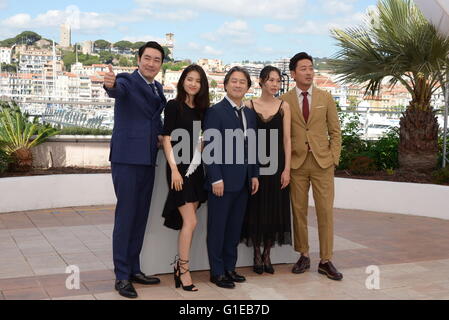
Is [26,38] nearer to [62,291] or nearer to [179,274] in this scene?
[62,291]

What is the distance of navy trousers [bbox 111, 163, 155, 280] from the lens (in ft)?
12.6

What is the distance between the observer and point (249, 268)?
15.2 feet

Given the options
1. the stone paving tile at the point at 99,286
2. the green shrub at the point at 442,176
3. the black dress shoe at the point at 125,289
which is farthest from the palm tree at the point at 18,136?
the green shrub at the point at 442,176

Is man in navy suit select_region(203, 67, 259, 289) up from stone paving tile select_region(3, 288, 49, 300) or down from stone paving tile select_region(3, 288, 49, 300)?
up

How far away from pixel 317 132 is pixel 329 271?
3.56 feet

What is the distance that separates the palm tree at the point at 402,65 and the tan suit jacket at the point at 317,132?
3692 mm

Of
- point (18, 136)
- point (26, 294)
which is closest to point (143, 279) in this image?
point (26, 294)

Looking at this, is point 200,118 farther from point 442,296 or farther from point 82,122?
point 82,122

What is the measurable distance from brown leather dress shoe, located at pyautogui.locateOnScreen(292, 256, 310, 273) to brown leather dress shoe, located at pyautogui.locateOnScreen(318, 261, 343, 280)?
0.11m

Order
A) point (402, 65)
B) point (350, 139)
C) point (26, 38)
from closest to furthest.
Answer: point (402, 65) < point (350, 139) < point (26, 38)

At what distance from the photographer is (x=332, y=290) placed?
13.5 ft

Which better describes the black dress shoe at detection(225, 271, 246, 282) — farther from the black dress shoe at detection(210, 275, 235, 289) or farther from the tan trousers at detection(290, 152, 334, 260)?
the tan trousers at detection(290, 152, 334, 260)

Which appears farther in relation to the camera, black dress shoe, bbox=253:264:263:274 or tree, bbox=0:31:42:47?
tree, bbox=0:31:42:47

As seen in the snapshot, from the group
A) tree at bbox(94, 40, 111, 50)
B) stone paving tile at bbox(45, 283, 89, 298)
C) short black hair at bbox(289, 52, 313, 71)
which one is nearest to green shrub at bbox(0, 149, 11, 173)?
stone paving tile at bbox(45, 283, 89, 298)
